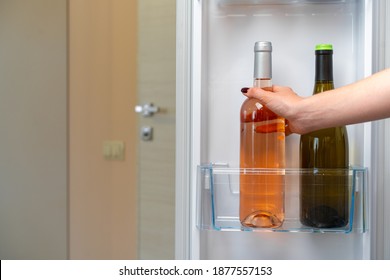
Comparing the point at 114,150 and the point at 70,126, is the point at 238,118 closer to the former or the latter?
the point at 114,150

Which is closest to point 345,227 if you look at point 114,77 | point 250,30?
point 250,30

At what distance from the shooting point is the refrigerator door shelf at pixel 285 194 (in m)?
0.71

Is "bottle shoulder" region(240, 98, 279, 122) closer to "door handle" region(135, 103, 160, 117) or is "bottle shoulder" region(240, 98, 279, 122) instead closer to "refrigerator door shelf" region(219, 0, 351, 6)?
"refrigerator door shelf" region(219, 0, 351, 6)

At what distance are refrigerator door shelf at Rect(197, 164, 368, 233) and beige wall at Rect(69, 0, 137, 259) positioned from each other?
6.42 feet

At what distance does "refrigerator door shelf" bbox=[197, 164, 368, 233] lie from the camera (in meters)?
0.71

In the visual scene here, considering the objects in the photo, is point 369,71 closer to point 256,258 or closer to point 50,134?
point 256,258

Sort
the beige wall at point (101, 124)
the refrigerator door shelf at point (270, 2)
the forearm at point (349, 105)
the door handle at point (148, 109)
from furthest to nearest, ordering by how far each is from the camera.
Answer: the beige wall at point (101, 124), the door handle at point (148, 109), the refrigerator door shelf at point (270, 2), the forearm at point (349, 105)

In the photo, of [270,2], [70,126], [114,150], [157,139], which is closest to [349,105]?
[270,2]

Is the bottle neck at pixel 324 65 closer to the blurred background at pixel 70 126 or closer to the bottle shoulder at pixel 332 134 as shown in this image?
the bottle shoulder at pixel 332 134

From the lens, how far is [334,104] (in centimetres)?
67

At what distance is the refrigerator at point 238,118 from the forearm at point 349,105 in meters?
0.08

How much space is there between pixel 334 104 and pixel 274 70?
158 mm

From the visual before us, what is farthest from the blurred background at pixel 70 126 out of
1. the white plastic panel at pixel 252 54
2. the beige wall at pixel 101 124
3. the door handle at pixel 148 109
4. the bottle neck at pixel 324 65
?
the bottle neck at pixel 324 65
